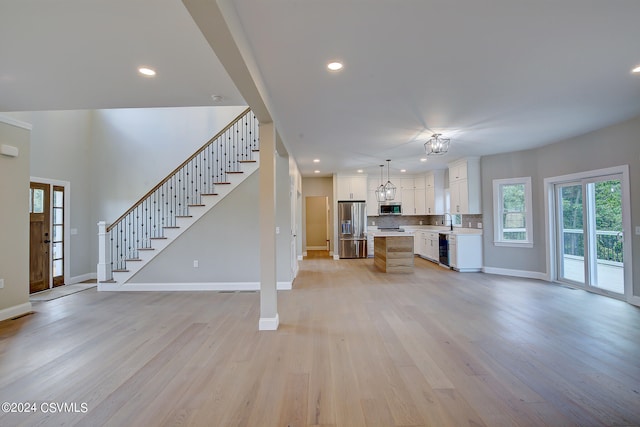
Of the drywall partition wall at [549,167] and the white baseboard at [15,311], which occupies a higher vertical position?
the drywall partition wall at [549,167]

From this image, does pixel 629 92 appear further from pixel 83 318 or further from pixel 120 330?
pixel 83 318

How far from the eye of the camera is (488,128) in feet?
15.0

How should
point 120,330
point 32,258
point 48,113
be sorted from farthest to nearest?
1. point 48,113
2. point 32,258
3. point 120,330

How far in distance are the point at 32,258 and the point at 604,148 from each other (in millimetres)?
10054

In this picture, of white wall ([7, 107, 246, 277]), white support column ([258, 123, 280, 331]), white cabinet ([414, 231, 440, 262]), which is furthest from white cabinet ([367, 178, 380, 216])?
white support column ([258, 123, 280, 331])

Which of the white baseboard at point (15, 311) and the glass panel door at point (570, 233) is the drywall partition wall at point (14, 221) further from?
the glass panel door at point (570, 233)

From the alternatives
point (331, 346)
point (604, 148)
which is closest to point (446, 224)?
point (604, 148)

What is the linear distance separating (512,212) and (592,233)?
149 cm

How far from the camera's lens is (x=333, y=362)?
2.59 meters

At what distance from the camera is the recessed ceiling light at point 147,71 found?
106 inches

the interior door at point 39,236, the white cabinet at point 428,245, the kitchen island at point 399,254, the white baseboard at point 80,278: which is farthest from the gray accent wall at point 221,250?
the white cabinet at point 428,245

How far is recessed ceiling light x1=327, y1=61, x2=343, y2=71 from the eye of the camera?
2.61m

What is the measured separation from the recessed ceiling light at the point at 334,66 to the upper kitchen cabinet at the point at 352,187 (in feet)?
20.7

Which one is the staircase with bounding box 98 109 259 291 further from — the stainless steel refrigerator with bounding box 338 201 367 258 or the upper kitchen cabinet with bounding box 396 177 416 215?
the upper kitchen cabinet with bounding box 396 177 416 215
